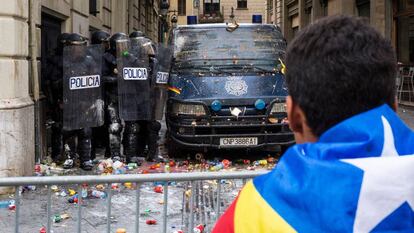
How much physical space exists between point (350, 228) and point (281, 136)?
7.16 meters

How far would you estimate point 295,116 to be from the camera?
1.27m

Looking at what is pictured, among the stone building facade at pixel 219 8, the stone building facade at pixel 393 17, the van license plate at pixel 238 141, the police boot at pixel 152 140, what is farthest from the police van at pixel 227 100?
the stone building facade at pixel 219 8

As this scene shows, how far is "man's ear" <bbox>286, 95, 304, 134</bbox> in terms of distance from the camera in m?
1.26

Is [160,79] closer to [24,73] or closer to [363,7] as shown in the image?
[24,73]

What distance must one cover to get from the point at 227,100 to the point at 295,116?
686cm

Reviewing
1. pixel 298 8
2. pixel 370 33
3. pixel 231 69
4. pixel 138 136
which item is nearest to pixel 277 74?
pixel 231 69

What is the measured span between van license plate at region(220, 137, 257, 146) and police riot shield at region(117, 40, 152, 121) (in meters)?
1.24

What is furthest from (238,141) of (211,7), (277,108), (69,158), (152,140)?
(211,7)

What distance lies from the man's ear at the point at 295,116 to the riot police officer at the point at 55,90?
23.5ft

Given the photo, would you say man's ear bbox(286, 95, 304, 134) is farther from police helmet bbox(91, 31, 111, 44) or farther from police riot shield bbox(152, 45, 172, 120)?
police helmet bbox(91, 31, 111, 44)

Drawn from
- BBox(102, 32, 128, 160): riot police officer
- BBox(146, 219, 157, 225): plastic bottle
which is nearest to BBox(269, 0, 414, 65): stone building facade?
BBox(102, 32, 128, 160): riot police officer

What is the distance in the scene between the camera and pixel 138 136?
8.90m

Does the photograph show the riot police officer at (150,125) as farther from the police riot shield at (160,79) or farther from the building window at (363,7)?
the building window at (363,7)

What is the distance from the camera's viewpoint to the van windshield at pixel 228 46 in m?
8.98
